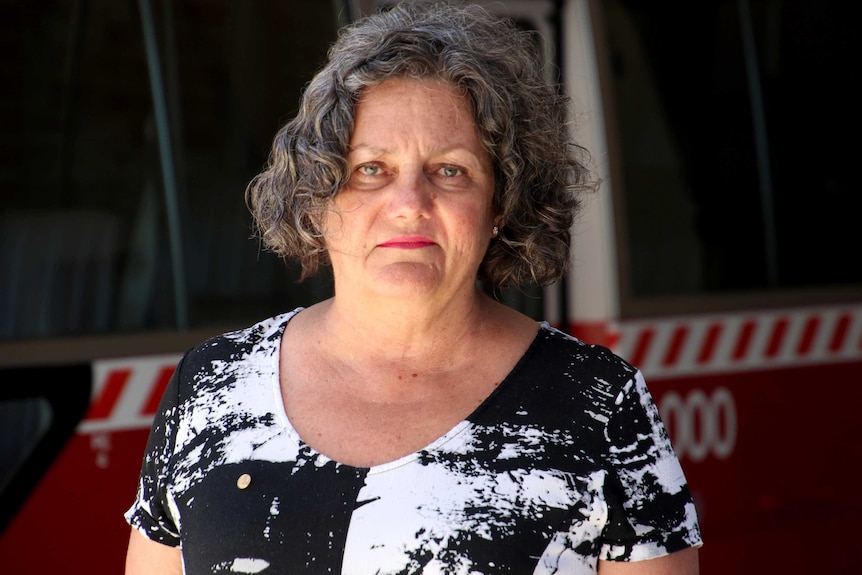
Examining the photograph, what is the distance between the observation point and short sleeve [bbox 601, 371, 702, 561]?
1963mm

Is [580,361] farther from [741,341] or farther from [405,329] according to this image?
[741,341]

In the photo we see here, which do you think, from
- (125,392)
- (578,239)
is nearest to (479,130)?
(125,392)

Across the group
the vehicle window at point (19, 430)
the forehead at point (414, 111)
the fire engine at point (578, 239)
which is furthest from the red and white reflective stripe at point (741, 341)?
the forehead at point (414, 111)

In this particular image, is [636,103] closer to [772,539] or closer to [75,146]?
[772,539]

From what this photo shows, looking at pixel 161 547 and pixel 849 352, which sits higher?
pixel 161 547

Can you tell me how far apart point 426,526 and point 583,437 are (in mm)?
296

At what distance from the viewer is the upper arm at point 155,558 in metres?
2.19

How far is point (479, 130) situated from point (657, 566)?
0.80 meters

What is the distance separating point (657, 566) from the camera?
1978 mm

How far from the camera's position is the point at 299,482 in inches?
78.3

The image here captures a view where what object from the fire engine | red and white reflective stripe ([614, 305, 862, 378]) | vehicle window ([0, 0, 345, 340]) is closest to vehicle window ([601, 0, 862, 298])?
the fire engine

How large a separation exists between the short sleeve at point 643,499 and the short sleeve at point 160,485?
2.46 ft

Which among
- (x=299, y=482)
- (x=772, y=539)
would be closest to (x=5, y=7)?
(x=299, y=482)

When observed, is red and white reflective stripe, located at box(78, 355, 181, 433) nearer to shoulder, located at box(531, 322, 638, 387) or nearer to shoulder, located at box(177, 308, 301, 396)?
shoulder, located at box(177, 308, 301, 396)
